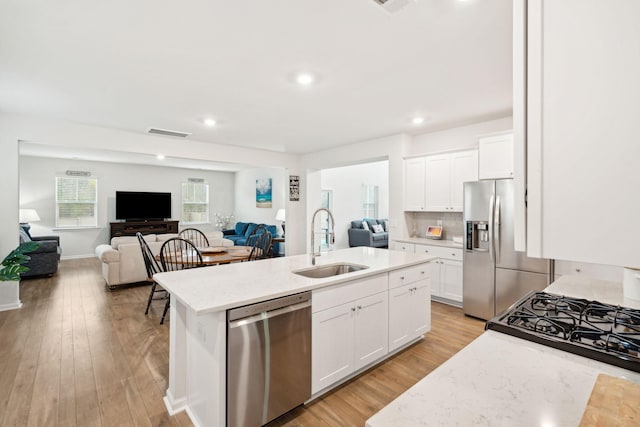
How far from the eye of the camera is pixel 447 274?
422cm

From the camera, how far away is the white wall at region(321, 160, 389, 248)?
8828 mm

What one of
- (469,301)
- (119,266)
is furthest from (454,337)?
(119,266)

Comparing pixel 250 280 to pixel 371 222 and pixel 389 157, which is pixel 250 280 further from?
pixel 371 222

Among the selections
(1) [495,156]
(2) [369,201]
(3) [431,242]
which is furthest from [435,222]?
(2) [369,201]

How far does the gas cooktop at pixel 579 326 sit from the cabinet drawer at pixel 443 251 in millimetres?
2539

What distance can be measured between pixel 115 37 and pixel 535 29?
265cm

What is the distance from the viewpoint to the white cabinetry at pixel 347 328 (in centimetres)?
212

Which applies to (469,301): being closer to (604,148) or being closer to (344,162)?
(344,162)

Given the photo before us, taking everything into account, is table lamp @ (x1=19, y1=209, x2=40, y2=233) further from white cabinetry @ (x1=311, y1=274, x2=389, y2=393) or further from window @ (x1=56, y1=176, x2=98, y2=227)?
white cabinetry @ (x1=311, y1=274, x2=389, y2=393)

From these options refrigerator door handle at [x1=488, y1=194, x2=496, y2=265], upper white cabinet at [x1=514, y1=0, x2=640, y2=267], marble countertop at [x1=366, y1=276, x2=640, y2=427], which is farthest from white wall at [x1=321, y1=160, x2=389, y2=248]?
upper white cabinet at [x1=514, y1=0, x2=640, y2=267]

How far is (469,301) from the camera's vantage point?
12.5 ft

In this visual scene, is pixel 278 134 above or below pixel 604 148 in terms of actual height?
above

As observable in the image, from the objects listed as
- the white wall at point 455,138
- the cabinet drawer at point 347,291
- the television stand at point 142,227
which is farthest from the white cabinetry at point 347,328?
the television stand at point 142,227

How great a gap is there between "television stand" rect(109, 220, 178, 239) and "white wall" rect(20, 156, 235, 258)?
0.52 m
